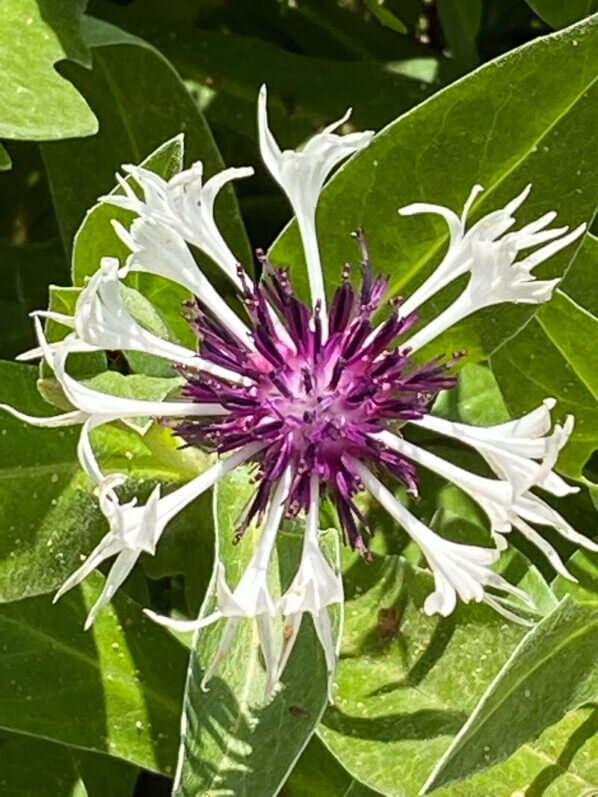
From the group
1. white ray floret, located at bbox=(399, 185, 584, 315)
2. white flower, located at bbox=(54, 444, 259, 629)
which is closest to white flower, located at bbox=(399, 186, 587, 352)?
white ray floret, located at bbox=(399, 185, 584, 315)

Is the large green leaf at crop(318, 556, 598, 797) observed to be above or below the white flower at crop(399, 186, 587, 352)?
below

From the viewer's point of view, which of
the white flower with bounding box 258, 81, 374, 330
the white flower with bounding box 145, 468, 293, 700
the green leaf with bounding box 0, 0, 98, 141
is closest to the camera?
the white flower with bounding box 145, 468, 293, 700

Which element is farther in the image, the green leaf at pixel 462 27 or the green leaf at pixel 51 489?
the green leaf at pixel 462 27

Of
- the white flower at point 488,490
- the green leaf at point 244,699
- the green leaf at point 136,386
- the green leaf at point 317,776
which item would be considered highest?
the white flower at point 488,490

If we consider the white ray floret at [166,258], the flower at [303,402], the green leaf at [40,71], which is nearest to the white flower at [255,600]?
the flower at [303,402]

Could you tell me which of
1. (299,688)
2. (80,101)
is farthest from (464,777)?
(80,101)

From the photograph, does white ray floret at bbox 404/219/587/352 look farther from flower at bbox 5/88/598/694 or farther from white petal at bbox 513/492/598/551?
white petal at bbox 513/492/598/551

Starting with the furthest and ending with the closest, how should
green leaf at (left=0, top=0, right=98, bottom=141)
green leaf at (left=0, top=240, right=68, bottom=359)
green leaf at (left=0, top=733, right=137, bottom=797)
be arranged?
green leaf at (left=0, top=240, right=68, bottom=359) → green leaf at (left=0, top=733, right=137, bottom=797) → green leaf at (left=0, top=0, right=98, bottom=141)

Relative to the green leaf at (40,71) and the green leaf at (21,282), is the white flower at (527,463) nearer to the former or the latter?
the green leaf at (40,71)
